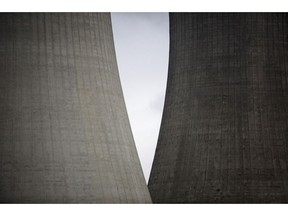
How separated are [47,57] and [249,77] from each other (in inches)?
122

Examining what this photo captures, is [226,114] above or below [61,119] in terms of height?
below

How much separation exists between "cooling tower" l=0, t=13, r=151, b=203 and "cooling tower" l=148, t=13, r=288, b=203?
3.73 ft

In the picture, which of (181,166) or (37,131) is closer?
(37,131)

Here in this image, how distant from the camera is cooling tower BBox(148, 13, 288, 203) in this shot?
1344 cm

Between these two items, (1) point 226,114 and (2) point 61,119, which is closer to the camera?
(2) point 61,119

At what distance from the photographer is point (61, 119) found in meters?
12.2

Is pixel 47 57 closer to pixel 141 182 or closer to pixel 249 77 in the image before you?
pixel 141 182

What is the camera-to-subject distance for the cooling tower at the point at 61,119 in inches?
471

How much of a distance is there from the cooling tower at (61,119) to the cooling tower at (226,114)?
114 cm

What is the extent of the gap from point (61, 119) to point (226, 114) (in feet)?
8.74

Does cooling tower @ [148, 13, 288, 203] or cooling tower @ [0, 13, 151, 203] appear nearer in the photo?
cooling tower @ [0, 13, 151, 203]

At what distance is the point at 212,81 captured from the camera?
13898mm

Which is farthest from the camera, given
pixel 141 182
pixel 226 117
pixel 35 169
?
pixel 226 117

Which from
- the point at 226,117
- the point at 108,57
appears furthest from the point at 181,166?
the point at 108,57
